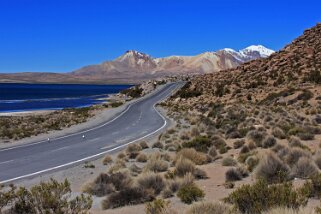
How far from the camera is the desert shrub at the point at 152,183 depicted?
37.6ft

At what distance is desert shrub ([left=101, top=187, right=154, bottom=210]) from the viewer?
10.5 metres

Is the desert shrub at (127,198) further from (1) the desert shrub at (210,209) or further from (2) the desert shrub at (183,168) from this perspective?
(1) the desert shrub at (210,209)

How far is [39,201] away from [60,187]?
0.42 m

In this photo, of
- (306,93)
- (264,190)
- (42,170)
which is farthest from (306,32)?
(264,190)

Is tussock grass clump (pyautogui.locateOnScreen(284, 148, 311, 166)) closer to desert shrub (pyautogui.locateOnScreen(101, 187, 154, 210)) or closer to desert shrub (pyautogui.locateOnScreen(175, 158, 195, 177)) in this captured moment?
desert shrub (pyautogui.locateOnScreen(175, 158, 195, 177))

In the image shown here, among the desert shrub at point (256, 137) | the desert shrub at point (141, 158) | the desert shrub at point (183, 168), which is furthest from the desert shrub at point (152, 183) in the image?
the desert shrub at point (256, 137)

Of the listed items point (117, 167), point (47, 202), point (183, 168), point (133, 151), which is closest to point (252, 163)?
point (183, 168)

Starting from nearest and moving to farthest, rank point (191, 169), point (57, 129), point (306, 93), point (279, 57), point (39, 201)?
point (39, 201) < point (191, 169) < point (57, 129) < point (306, 93) < point (279, 57)

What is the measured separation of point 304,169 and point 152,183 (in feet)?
13.0

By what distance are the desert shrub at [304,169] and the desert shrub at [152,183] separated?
3.46m

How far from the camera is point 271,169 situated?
1146 cm

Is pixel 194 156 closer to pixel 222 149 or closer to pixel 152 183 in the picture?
pixel 222 149

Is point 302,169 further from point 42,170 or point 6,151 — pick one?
point 6,151

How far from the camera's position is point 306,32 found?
259 ft
